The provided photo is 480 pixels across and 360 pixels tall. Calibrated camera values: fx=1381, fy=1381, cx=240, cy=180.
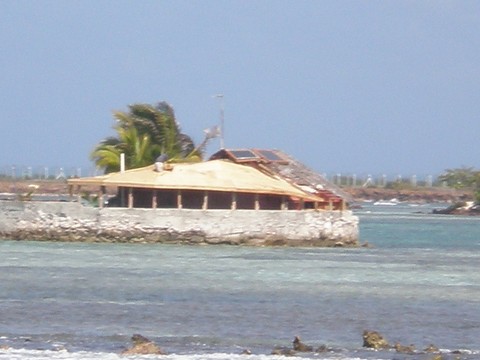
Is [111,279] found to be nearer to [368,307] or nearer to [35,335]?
[368,307]

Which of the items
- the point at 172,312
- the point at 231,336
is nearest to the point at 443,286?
the point at 172,312

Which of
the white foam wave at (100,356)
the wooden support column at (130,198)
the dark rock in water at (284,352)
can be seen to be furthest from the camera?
the wooden support column at (130,198)

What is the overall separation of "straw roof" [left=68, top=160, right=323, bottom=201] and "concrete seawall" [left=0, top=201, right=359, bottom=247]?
2.41 feet

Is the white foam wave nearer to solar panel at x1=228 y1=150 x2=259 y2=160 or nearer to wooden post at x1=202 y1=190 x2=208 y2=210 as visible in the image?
wooden post at x1=202 y1=190 x2=208 y2=210

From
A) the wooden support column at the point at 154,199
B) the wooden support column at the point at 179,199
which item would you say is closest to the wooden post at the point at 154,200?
the wooden support column at the point at 154,199

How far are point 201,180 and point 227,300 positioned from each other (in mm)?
16315

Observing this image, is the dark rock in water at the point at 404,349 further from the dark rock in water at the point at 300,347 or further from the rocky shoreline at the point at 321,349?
the dark rock in water at the point at 300,347

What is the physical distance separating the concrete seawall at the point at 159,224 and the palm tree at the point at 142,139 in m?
7.17

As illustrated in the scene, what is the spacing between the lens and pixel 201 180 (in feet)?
140

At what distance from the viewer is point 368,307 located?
2600 centimetres

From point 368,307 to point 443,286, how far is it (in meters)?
5.76

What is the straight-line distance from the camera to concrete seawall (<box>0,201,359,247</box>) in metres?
42.4

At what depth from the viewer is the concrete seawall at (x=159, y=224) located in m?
42.4

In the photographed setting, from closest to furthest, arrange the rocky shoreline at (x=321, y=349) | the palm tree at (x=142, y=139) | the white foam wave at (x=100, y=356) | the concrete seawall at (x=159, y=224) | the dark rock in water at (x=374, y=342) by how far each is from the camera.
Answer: the white foam wave at (x=100, y=356) → the rocky shoreline at (x=321, y=349) → the dark rock in water at (x=374, y=342) → the concrete seawall at (x=159, y=224) → the palm tree at (x=142, y=139)
